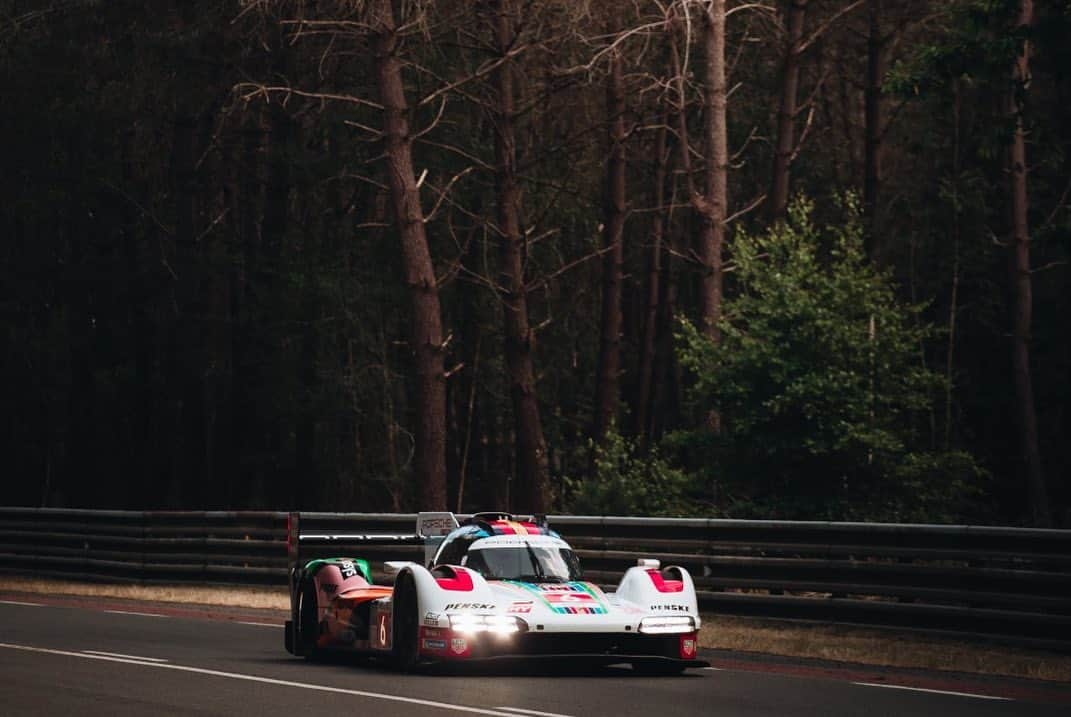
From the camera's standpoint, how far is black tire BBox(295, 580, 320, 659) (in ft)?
56.4

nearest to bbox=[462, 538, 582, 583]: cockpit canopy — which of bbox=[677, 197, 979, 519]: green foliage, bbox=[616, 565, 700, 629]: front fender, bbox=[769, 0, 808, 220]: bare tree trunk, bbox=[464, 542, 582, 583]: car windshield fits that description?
bbox=[464, 542, 582, 583]: car windshield

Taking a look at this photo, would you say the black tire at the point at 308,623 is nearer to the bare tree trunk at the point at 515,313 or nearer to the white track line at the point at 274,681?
the white track line at the point at 274,681

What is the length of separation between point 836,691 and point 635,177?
50108 millimetres

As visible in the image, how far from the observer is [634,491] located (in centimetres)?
2745

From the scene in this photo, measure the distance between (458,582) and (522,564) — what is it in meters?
0.88

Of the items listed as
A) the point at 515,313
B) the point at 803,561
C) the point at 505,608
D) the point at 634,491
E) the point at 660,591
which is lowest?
the point at 505,608

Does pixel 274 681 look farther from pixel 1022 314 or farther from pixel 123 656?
pixel 1022 314

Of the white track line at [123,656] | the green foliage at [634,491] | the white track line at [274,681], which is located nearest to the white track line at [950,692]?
the white track line at [274,681]

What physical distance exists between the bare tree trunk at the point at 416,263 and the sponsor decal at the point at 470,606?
17.2 meters

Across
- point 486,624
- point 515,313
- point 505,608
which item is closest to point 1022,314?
point 515,313

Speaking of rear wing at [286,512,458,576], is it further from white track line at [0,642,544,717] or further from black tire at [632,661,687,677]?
black tire at [632,661,687,677]

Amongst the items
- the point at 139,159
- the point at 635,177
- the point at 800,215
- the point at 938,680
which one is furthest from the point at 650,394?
the point at 938,680

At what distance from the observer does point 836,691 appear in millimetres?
14695

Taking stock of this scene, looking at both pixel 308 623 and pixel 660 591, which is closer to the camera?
pixel 660 591
